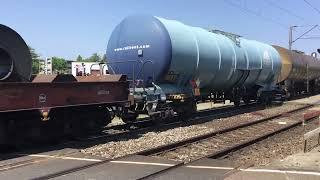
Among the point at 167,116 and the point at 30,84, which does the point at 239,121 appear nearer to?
the point at 167,116

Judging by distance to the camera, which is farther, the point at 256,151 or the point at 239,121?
the point at 239,121

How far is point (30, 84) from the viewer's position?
38.2 feet

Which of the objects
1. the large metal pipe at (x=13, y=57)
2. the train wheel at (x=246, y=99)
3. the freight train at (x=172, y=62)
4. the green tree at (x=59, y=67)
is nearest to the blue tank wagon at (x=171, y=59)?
the freight train at (x=172, y=62)

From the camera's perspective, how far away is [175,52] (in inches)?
653

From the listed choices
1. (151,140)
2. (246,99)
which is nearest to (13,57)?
(151,140)

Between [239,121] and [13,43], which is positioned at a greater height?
[13,43]

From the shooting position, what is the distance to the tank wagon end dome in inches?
643

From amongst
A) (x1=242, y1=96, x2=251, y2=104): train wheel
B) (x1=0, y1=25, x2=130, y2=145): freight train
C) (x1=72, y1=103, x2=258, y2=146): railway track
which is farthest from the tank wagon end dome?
(x1=242, y1=96, x2=251, y2=104): train wheel

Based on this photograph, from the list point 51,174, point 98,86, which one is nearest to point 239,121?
point 98,86

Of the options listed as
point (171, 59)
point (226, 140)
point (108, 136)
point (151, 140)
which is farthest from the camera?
point (171, 59)

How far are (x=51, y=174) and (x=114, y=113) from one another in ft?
20.5

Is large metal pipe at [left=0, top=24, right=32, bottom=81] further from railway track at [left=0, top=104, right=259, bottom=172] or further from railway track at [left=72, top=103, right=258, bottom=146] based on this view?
railway track at [left=72, top=103, right=258, bottom=146]

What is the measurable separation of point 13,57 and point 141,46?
5.47 m

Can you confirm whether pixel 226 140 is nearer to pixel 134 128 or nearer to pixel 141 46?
pixel 134 128
